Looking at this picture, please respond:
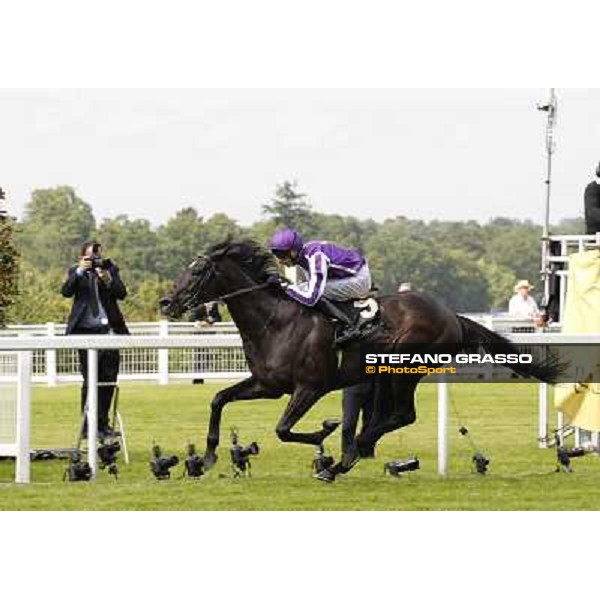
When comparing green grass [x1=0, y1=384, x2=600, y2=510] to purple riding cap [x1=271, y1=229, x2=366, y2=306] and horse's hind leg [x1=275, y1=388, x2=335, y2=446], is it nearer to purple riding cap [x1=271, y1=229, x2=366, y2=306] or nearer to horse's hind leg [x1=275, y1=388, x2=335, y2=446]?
horse's hind leg [x1=275, y1=388, x2=335, y2=446]

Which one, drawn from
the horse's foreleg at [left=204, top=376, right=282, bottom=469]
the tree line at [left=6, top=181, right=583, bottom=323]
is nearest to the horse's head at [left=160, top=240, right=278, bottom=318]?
the horse's foreleg at [left=204, top=376, right=282, bottom=469]

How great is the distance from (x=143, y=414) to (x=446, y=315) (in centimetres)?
745

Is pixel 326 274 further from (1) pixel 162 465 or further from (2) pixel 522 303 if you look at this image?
(2) pixel 522 303

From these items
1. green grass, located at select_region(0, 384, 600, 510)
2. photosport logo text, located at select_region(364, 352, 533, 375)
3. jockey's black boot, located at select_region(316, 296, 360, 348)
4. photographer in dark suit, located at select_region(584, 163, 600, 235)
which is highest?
photographer in dark suit, located at select_region(584, 163, 600, 235)

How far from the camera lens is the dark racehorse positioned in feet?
33.0

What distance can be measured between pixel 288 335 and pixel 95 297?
270cm

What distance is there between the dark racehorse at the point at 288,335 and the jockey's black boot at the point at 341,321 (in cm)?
5

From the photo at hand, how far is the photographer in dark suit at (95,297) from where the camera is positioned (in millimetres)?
12250

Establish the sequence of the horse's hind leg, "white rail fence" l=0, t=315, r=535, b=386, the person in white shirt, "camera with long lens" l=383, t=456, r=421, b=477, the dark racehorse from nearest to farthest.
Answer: the horse's hind leg, the dark racehorse, "camera with long lens" l=383, t=456, r=421, b=477, the person in white shirt, "white rail fence" l=0, t=315, r=535, b=386

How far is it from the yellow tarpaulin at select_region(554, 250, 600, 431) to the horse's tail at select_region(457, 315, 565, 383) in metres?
1.14

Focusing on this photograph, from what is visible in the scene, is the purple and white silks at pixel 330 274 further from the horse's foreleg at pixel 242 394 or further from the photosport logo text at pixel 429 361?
the horse's foreleg at pixel 242 394

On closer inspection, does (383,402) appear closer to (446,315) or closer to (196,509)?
(446,315)

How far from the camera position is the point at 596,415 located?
12.0 m

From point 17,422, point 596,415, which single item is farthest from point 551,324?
point 17,422
